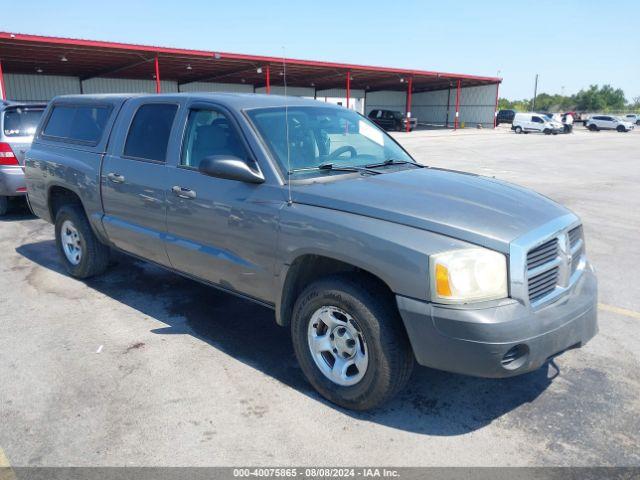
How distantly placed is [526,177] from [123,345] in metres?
12.9

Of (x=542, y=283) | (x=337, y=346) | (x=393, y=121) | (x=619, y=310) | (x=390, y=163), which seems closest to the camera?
(x=542, y=283)

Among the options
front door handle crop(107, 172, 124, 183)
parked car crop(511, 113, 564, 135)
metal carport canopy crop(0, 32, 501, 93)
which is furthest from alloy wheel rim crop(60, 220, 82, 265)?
A: parked car crop(511, 113, 564, 135)

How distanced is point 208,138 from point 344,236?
1.60 metres

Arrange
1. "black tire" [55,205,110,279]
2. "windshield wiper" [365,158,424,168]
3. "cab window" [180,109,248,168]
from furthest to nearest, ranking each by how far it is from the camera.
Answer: "black tire" [55,205,110,279], "windshield wiper" [365,158,424,168], "cab window" [180,109,248,168]

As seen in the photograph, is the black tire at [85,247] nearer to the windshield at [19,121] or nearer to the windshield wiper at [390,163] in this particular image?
the windshield wiper at [390,163]

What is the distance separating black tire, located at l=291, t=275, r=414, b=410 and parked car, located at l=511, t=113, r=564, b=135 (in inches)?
1719

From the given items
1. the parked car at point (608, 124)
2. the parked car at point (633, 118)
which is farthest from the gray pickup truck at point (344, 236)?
the parked car at point (633, 118)

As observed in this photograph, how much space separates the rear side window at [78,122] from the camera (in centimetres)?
507

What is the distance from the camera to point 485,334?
8.70 ft

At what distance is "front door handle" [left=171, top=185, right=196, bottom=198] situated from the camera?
12.8ft

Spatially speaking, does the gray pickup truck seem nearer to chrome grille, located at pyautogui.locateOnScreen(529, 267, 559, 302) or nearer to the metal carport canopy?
chrome grille, located at pyautogui.locateOnScreen(529, 267, 559, 302)

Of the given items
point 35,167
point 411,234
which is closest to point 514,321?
point 411,234

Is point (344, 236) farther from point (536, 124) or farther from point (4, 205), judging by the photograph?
point (536, 124)

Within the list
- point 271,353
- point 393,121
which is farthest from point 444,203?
point 393,121
